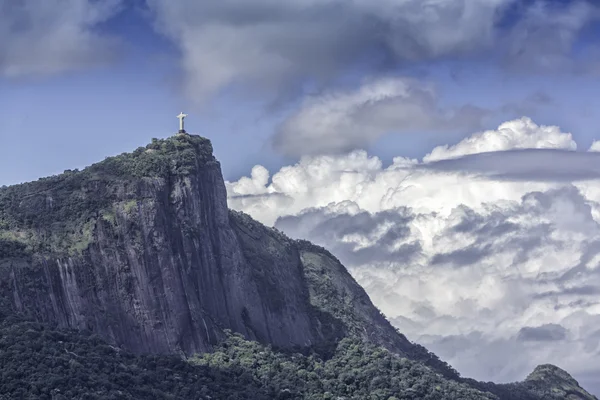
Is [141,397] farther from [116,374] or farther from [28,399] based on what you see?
[28,399]

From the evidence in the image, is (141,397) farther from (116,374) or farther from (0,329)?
(0,329)

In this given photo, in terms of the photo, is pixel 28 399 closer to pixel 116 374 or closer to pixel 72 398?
pixel 72 398

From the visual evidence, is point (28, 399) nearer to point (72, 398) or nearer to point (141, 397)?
point (72, 398)

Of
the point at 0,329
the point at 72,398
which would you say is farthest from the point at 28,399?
the point at 0,329

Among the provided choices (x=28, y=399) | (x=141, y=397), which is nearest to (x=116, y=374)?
(x=141, y=397)

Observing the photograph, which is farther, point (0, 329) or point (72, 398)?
point (0, 329)

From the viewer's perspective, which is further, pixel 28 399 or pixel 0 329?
pixel 0 329
